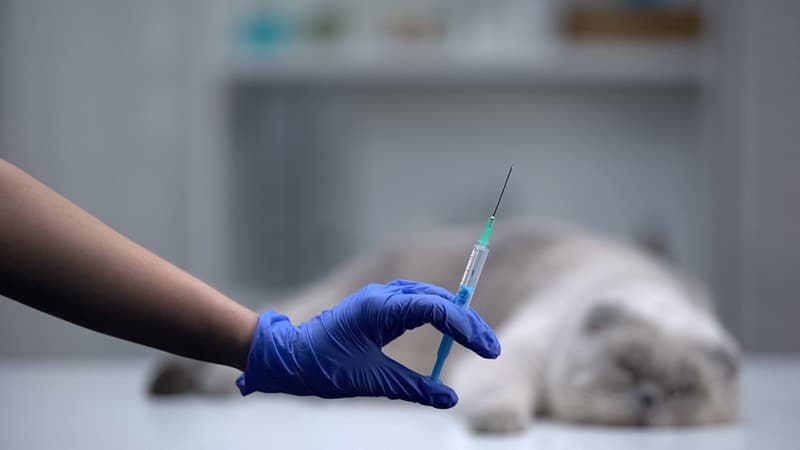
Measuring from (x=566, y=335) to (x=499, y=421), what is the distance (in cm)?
22

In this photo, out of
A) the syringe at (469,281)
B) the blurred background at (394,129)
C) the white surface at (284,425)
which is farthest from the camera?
the blurred background at (394,129)

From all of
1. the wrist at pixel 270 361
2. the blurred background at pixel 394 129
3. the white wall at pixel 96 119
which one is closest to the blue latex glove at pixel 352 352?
the wrist at pixel 270 361

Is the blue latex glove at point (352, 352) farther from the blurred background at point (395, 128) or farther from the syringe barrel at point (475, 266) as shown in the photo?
the blurred background at point (395, 128)

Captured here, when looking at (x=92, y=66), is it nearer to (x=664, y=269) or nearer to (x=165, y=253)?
(x=165, y=253)

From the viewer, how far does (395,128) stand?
3418 millimetres

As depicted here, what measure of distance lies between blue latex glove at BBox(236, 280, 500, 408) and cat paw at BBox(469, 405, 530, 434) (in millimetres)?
476

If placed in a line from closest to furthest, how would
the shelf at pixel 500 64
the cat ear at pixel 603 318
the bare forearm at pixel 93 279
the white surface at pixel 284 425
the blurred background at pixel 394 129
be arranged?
Answer: the bare forearm at pixel 93 279
the white surface at pixel 284 425
the cat ear at pixel 603 318
the blurred background at pixel 394 129
the shelf at pixel 500 64

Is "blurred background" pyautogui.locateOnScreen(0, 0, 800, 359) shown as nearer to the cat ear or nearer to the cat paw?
the cat ear

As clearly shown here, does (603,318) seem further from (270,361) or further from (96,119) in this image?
(96,119)

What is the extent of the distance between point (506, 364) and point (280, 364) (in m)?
0.70

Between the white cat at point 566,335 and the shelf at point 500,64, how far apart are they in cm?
125

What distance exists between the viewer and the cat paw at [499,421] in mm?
1348

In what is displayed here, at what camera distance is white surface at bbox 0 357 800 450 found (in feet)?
4.19

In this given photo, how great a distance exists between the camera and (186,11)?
120 inches
